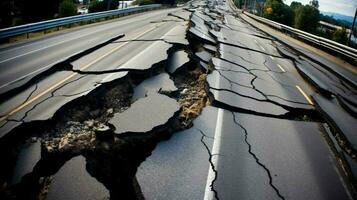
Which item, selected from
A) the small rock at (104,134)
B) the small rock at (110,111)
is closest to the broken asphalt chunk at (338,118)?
the small rock at (104,134)

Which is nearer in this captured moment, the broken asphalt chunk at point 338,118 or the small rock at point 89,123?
the small rock at point 89,123

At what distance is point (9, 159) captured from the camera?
14.0 feet

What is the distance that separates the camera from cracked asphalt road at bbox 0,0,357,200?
389 cm

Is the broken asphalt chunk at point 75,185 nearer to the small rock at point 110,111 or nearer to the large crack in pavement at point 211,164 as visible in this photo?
the large crack in pavement at point 211,164

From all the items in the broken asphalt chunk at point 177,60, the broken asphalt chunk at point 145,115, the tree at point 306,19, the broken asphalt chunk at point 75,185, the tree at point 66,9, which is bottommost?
the broken asphalt chunk at point 75,185

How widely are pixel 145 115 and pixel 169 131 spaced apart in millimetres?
579

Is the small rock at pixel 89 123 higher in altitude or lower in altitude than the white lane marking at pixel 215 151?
lower

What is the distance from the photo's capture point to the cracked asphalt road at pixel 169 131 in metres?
3.89

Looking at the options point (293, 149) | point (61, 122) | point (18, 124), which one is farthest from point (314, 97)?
point (18, 124)

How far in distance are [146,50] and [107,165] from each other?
6639 millimetres

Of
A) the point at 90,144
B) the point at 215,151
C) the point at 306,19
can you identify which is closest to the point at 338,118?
the point at 215,151

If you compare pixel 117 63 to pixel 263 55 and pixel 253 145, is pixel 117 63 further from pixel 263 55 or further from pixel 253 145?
pixel 263 55

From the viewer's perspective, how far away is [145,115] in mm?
5398

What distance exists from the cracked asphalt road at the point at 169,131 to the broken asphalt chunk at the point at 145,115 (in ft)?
0.07
